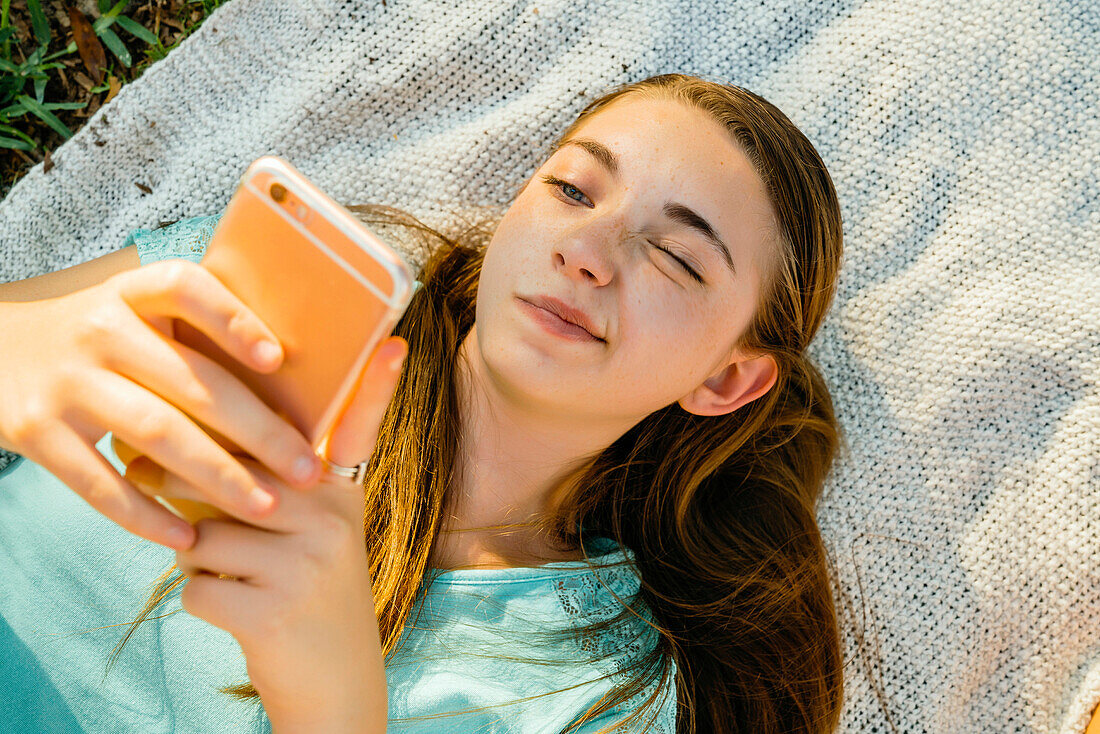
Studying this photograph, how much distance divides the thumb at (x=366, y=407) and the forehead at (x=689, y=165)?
0.61 m

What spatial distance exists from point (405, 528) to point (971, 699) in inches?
52.6

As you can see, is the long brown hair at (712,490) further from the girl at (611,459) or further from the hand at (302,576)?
the hand at (302,576)

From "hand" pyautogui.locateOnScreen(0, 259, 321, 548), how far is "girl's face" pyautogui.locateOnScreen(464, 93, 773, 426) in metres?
0.51

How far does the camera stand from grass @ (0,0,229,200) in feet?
6.34

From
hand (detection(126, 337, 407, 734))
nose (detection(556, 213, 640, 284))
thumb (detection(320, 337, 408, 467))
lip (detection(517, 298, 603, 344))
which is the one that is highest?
thumb (detection(320, 337, 408, 467))

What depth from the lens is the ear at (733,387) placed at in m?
1.51

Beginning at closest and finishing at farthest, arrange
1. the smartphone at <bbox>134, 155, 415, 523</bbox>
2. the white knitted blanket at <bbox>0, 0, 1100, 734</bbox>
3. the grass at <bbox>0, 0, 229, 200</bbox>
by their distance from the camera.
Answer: the smartphone at <bbox>134, 155, 415, 523</bbox> → the white knitted blanket at <bbox>0, 0, 1100, 734</bbox> → the grass at <bbox>0, 0, 229, 200</bbox>

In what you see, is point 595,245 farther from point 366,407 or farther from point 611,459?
point 611,459

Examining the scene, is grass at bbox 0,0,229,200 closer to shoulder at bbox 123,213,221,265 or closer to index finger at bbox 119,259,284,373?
shoulder at bbox 123,213,221,265

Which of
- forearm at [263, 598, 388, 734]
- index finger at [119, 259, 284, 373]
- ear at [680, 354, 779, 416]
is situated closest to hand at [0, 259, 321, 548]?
index finger at [119, 259, 284, 373]

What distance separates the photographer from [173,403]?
Answer: 806 mm

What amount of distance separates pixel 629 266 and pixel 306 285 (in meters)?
0.59

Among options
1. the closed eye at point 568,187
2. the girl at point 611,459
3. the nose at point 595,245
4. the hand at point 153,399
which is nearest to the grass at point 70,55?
the girl at point 611,459

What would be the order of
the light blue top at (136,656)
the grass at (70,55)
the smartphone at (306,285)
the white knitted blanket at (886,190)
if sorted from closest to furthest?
1. the smartphone at (306,285)
2. the light blue top at (136,656)
3. the white knitted blanket at (886,190)
4. the grass at (70,55)
